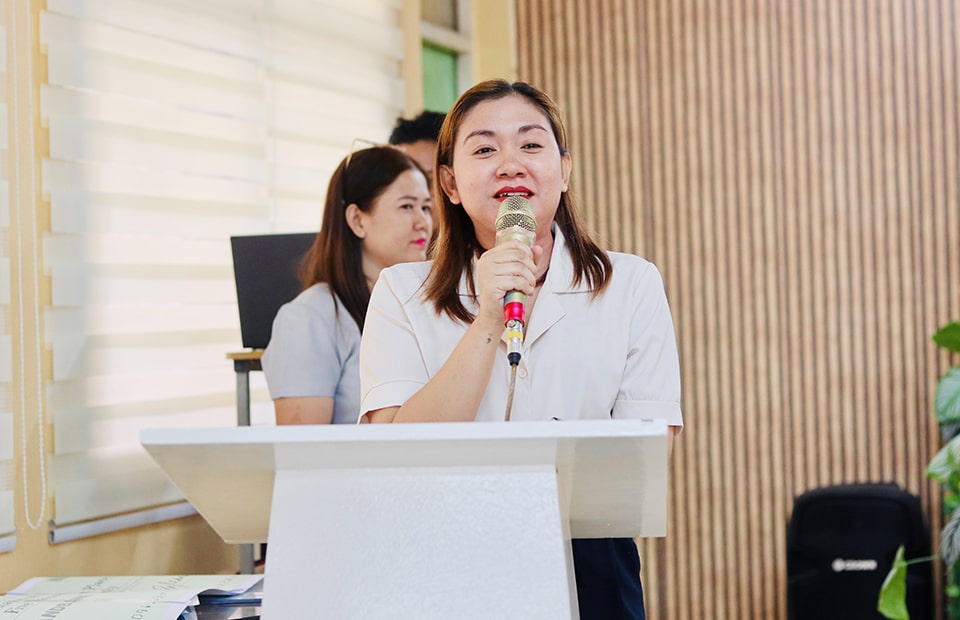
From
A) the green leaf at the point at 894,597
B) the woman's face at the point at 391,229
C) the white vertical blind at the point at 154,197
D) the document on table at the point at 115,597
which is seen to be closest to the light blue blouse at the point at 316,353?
the woman's face at the point at 391,229

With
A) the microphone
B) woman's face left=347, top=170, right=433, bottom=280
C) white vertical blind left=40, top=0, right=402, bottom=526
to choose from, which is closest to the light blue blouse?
woman's face left=347, top=170, right=433, bottom=280

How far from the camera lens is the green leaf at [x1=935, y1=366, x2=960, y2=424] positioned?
13.2 feet

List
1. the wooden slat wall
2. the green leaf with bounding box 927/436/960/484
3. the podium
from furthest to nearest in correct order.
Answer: the wooden slat wall
the green leaf with bounding box 927/436/960/484
the podium

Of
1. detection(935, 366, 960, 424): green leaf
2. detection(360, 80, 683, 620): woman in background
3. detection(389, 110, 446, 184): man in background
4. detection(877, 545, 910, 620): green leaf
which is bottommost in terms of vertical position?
detection(877, 545, 910, 620): green leaf

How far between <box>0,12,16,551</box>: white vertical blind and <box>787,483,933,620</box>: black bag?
2.94 m

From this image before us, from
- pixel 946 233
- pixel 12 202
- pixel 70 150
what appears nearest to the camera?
pixel 12 202

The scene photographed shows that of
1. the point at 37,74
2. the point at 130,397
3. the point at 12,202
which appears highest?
the point at 37,74

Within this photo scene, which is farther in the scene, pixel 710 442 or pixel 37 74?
pixel 710 442

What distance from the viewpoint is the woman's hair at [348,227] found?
9.27ft

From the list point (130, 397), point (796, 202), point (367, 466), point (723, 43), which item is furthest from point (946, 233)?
point (367, 466)

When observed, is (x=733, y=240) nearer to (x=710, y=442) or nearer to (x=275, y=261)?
(x=710, y=442)

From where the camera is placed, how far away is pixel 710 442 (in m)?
4.68

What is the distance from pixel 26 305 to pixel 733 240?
2.96 metres

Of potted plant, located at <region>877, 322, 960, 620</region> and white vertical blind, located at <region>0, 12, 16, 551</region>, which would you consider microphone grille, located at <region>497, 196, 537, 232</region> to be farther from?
potted plant, located at <region>877, 322, 960, 620</region>
